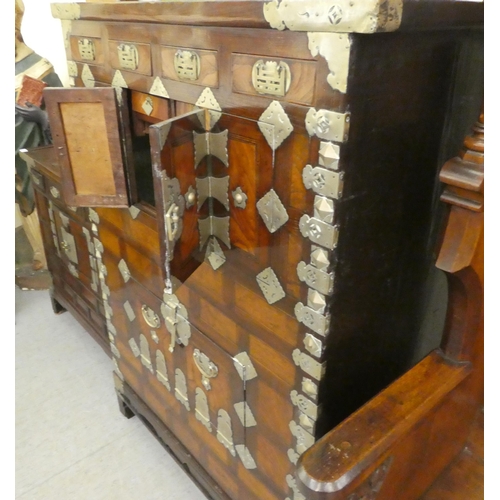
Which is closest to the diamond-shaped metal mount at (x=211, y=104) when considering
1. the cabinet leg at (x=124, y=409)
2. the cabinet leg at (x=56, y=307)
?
the cabinet leg at (x=124, y=409)

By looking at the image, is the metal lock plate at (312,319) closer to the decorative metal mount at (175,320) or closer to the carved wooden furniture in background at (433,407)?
the carved wooden furniture in background at (433,407)

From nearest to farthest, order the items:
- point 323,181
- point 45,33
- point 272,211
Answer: point 323,181, point 272,211, point 45,33

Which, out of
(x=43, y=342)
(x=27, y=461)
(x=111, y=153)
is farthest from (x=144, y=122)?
(x=43, y=342)

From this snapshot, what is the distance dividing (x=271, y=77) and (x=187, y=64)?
0.76 feet

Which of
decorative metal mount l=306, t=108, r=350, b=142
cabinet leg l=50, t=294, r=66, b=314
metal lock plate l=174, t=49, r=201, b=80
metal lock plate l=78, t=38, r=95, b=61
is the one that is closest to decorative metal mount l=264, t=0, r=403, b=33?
decorative metal mount l=306, t=108, r=350, b=142

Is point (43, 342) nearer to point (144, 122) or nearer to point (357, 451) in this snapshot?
point (144, 122)

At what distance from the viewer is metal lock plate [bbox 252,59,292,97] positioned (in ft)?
2.48

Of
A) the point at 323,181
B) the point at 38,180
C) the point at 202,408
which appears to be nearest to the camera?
the point at 323,181

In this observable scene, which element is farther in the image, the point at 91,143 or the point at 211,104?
the point at 91,143

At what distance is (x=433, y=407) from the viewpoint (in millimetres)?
843

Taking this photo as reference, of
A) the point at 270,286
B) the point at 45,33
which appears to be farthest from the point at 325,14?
the point at 45,33

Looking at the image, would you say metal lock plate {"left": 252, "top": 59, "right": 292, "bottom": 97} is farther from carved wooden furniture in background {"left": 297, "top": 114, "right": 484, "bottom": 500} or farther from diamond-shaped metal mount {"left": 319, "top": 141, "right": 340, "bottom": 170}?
carved wooden furniture in background {"left": 297, "top": 114, "right": 484, "bottom": 500}

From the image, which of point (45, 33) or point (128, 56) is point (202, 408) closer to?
point (128, 56)

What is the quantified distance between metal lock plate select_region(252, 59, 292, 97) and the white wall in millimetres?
2170
